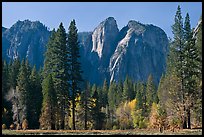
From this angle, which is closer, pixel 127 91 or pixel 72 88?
pixel 72 88

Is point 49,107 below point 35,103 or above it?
below

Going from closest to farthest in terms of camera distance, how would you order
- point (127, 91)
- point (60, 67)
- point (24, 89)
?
1. point (60, 67)
2. point (24, 89)
3. point (127, 91)

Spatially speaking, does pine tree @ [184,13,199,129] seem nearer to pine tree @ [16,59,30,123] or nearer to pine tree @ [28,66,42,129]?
pine tree @ [28,66,42,129]

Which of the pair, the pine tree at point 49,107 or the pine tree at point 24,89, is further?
the pine tree at point 24,89

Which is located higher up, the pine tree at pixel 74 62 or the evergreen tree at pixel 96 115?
the pine tree at pixel 74 62

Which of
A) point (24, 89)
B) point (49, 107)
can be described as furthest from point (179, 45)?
point (24, 89)

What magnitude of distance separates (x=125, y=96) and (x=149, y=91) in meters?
9.19

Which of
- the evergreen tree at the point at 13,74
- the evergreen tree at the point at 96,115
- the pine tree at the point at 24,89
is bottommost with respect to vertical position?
the evergreen tree at the point at 96,115

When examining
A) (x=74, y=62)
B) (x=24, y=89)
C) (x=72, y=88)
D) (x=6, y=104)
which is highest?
(x=74, y=62)

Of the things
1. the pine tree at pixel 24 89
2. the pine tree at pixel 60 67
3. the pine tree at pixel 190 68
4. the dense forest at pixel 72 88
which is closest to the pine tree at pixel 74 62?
the dense forest at pixel 72 88

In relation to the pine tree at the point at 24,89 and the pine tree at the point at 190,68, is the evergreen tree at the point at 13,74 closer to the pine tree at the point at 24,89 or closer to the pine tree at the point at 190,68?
the pine tree at the point at 24,89

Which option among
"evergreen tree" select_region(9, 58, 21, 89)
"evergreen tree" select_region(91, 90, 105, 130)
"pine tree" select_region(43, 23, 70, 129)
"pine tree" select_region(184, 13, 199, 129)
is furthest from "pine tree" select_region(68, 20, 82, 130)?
"evergreen tree" select_region(91, 90, 105, 130)

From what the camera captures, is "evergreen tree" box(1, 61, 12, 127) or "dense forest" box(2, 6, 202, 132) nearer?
"dense forest" box(2, 6, 202, 132)

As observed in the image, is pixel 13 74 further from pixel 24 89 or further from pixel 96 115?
pixel 96 115
